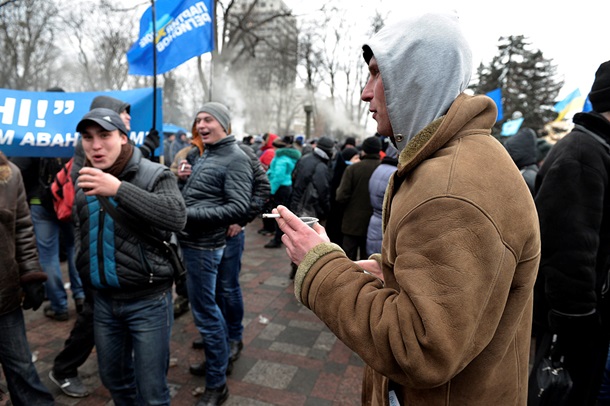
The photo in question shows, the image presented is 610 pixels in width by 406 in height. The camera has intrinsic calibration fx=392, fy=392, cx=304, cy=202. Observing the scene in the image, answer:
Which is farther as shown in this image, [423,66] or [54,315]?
[54,315]

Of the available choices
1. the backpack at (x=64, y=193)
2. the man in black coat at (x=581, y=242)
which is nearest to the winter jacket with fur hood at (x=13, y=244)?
the backpack at (x=64, y=193)

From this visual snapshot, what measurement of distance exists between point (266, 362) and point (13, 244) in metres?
2.22

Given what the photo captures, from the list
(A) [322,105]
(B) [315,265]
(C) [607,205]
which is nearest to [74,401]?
(B) [315,265]

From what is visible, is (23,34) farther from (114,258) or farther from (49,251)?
(114,258)

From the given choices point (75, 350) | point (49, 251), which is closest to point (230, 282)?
point (75, 350)

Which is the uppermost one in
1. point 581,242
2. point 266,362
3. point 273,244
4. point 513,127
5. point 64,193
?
point 513,127

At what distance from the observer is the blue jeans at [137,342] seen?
7.16 ft

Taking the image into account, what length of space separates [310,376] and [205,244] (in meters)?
1.49

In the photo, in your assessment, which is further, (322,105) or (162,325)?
(322,105)

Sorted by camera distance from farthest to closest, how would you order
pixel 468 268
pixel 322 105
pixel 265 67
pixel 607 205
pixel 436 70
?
pixel 322 105, pixel 265 67, pixel 607 205, pixel 436 70, pixel 468 268

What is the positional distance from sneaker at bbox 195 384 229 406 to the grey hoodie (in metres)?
2.54

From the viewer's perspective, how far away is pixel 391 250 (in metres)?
1.15

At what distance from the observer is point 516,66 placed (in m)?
33.8

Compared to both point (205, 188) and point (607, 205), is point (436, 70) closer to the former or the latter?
point (607, 205)
